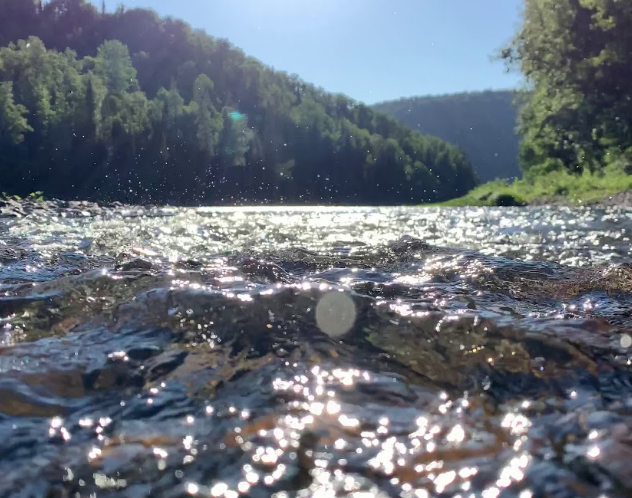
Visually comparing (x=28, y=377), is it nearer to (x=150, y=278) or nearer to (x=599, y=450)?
(x=150, y=278)

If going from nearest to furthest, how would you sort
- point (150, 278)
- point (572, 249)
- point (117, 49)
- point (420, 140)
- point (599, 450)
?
1. point (599, 450)
2. point (150, 278)
3. point (572, 249)
4. point (117, 49)
5. point (420, 140)

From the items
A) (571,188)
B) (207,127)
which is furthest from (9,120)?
(571,188)

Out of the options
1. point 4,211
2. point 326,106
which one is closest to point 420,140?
point 326,106

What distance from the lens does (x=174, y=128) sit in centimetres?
7494

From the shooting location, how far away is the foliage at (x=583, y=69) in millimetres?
24641

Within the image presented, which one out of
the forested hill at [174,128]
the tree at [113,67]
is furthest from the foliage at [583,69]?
the tree at [113,67]

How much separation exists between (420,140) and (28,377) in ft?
443

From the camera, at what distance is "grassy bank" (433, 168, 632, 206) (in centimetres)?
2548

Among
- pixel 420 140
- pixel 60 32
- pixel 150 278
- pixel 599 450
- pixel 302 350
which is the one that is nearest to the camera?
pixel 599 450

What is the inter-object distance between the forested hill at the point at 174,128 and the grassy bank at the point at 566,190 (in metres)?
33.0

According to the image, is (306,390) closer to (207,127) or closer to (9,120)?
(9,120)

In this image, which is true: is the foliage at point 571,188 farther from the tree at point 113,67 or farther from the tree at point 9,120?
the tree at point 113,67

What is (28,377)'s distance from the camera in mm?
2494

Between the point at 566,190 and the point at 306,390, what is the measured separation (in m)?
32.1
